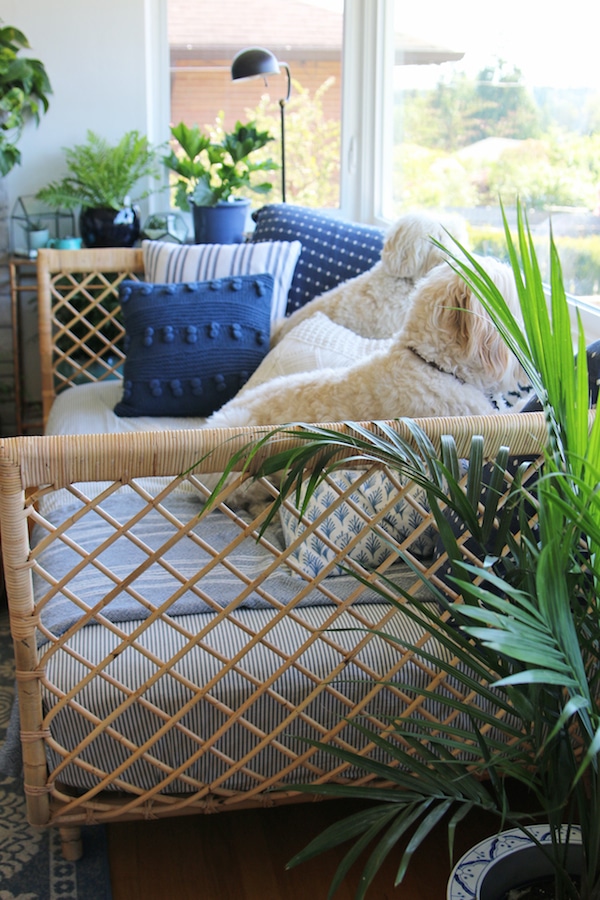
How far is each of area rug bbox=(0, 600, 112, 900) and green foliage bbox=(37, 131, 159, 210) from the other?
210 centimetres

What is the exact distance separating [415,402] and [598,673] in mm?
794

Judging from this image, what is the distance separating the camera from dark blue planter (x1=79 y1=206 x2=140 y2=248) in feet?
10.1

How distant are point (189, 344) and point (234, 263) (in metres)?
0.35

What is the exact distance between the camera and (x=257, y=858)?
1.51 metres

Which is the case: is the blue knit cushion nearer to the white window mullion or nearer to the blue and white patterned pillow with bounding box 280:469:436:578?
the blue and white patterned pillow with bounding box 280:469:436:578

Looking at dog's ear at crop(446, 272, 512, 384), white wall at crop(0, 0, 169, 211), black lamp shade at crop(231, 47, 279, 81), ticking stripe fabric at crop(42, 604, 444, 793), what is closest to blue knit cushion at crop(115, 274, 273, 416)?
black lamp shade at crop(231, 47, 279, 81)

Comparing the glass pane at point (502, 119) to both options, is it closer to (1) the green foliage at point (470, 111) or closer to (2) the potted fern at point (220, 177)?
(1) the green foliage at point (470, 111)

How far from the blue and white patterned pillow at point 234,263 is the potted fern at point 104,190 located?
1.90 ft

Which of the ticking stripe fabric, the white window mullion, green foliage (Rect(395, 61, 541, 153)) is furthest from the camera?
the white window mullion

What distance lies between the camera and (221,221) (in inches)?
119

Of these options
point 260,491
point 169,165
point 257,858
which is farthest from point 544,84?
point 257,858

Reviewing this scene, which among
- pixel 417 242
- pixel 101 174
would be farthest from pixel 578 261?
pixel 101 174

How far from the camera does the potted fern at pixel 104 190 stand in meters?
3.09

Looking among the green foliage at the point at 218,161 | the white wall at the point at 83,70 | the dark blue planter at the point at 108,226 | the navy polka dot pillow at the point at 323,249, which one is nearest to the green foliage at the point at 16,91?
the white wall at the point at 83,70
